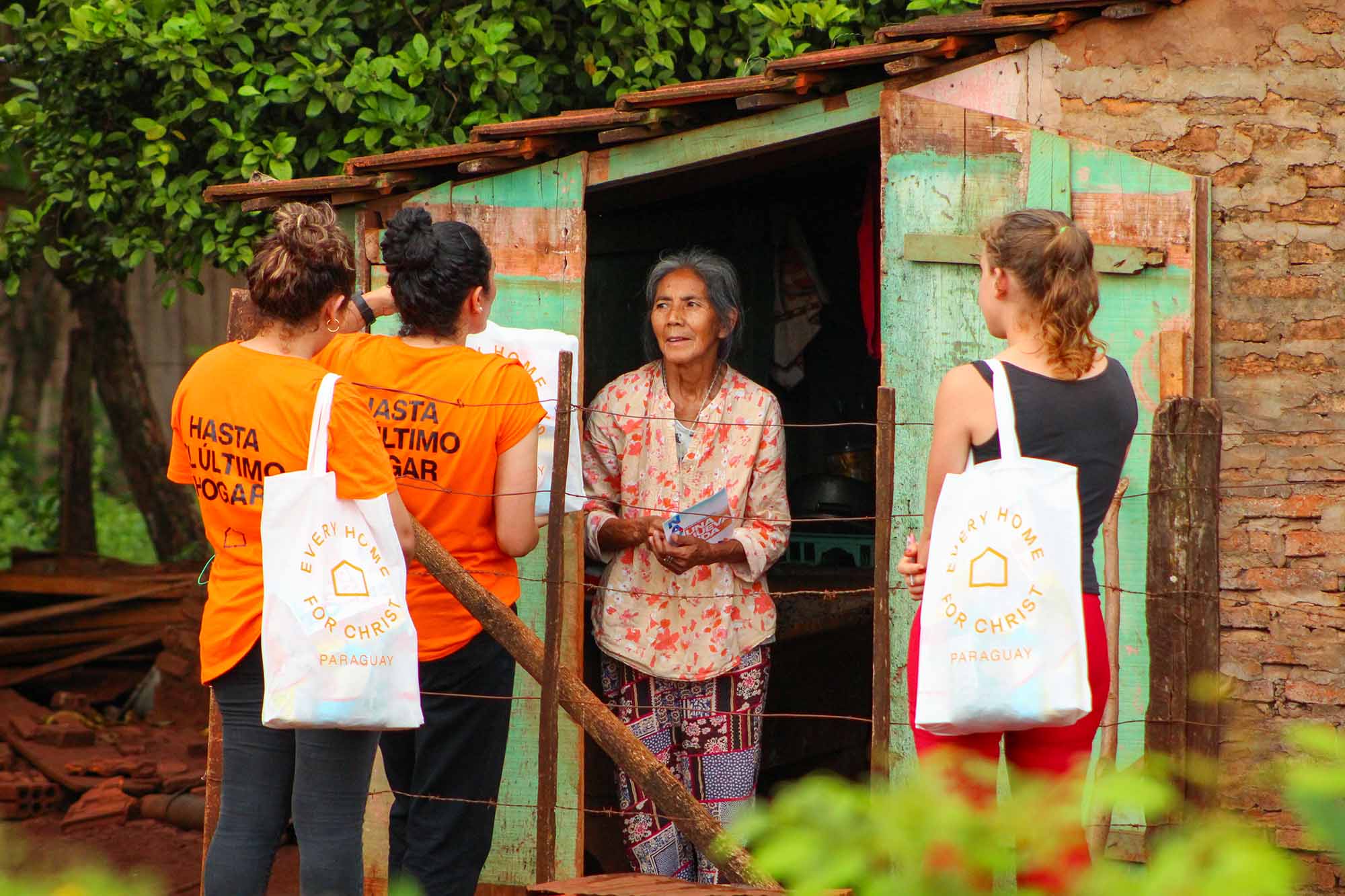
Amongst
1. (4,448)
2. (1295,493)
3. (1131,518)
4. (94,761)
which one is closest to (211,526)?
(1131,518)

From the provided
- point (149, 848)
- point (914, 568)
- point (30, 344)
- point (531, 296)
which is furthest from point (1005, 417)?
point (30, 344)

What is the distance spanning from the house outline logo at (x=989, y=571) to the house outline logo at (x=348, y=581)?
1.20 metres

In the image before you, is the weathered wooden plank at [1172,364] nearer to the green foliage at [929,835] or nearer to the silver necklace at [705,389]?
the silver necklace at [705,389]

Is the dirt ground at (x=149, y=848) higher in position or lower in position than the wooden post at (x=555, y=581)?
lower

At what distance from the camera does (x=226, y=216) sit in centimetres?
605

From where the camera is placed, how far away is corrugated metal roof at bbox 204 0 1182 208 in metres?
4.32

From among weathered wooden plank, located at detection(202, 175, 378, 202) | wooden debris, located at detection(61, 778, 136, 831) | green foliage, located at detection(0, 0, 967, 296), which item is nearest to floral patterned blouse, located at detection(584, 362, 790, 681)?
weathered wooden plank, located at detection(202, 175, 378, 202)

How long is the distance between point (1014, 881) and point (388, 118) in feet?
16.8

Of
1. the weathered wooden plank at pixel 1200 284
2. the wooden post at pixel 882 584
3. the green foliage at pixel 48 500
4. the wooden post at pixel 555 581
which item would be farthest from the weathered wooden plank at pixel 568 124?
the green foliage at pixel 48 500

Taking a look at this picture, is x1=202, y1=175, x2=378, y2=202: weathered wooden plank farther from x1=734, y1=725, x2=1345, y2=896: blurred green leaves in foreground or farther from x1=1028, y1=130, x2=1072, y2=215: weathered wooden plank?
x1=734, y1=725, x2=1345, y2=896: blurred green leaves in foreground

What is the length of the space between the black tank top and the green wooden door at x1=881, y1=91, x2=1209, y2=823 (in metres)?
1.36

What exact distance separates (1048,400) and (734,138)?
201cm

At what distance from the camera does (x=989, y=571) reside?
274cm

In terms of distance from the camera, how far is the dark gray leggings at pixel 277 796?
2996 millimetres
